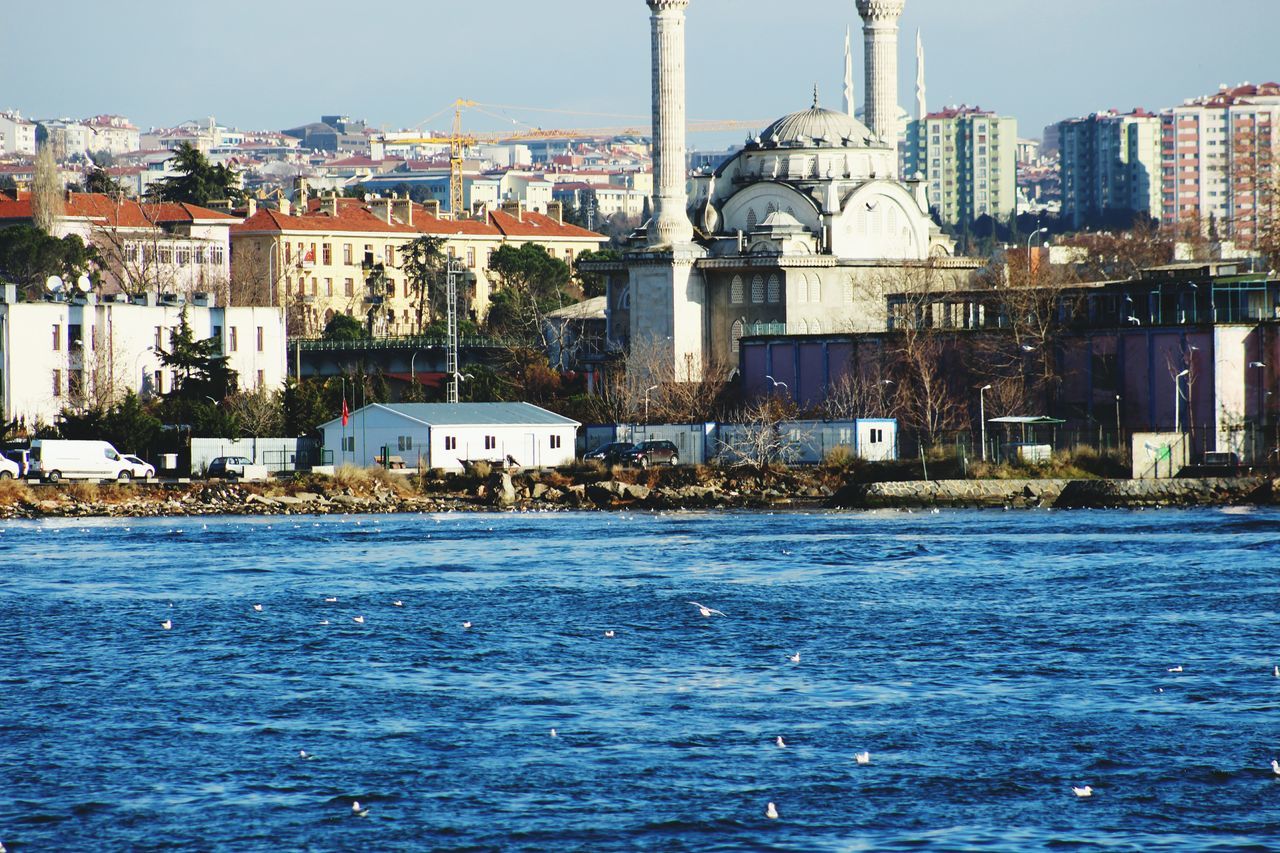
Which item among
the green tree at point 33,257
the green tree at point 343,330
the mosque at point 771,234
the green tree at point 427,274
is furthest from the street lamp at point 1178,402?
the green tree at point 427,274

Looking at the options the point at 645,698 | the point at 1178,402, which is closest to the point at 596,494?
the point at 1178,402

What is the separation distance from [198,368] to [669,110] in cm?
1845

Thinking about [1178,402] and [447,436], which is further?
[447,436]

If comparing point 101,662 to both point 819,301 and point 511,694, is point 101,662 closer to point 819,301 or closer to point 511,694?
point 511,694

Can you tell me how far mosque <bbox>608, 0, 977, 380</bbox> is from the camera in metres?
70.2

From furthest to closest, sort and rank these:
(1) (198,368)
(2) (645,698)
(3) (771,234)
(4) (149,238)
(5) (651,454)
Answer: (4) (149,238) < (3) (771,234) < (1) (198,368) < (5) (651,454) < (2) (645,698)

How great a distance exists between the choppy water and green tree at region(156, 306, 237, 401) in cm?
2326

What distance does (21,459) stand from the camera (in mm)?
51594

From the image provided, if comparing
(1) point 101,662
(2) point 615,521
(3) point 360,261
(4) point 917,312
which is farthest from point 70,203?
(1) point 101,662

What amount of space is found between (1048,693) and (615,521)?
79.4ft

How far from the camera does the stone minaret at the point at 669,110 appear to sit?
6881cm

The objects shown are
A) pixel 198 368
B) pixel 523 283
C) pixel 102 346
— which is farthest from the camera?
pixel 523 283

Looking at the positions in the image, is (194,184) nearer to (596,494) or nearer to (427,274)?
(427,274)

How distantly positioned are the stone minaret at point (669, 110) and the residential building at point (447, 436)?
15103mm
